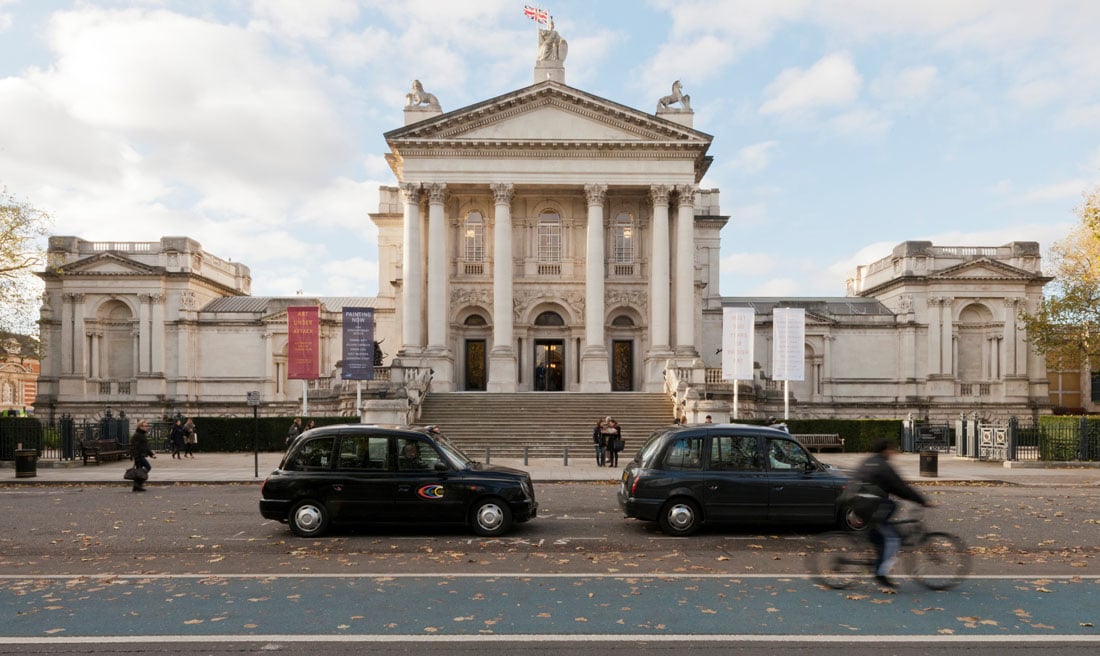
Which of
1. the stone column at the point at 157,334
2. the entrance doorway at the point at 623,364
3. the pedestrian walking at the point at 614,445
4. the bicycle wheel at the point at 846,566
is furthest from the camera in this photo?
the stone column at the point at 157,334

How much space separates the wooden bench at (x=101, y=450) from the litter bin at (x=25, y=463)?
3109 millimetres

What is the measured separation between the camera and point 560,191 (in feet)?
139

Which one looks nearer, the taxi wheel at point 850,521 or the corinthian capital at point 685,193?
the taxi wheel at point 850,521

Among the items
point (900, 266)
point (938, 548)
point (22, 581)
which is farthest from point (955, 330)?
point (22, 581)

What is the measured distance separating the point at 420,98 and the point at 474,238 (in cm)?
805

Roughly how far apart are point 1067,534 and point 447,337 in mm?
32408

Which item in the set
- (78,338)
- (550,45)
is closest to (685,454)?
(550,45)

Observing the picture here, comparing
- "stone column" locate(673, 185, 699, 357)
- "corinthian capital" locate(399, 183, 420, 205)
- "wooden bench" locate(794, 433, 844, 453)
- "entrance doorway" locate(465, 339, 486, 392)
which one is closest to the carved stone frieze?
"stone column" locate(673, 185, 699, 357)

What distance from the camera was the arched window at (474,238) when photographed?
143 ft

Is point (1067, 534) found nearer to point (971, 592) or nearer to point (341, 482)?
point (971, 592)

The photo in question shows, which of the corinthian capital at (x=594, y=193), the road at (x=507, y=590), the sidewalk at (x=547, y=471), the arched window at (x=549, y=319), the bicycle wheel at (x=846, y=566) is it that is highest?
the corinthian capital at (x=594, y=193)

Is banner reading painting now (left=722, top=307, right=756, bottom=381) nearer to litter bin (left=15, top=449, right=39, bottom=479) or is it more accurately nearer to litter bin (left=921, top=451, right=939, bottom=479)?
litter bin (left=921, top=451, right=939, bottom=479)

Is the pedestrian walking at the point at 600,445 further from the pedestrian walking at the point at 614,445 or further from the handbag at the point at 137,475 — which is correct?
the handbag at the point at 137,475

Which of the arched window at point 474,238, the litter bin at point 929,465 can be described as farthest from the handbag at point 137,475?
the arched window at point 474,238
